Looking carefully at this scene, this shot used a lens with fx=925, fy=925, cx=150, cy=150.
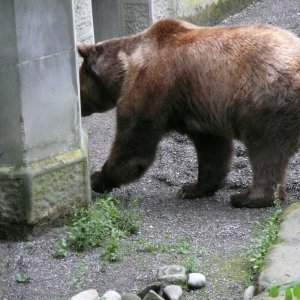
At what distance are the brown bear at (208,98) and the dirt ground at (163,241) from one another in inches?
11.1

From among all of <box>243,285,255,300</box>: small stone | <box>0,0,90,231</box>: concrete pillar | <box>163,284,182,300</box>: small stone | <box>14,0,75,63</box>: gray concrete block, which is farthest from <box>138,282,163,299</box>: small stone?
<box>14,0,75,63</box>: gray concrete block

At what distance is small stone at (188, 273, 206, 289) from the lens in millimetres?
5814

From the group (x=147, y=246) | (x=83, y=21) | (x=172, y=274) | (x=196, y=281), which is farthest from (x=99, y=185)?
(x=83, y=21)

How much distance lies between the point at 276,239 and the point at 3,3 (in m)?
2.46

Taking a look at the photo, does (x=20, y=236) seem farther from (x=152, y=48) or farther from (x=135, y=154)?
(x=152, y=48)

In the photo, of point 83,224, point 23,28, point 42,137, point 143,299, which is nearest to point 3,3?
point 23,28

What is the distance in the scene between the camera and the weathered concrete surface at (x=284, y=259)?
5.50 m

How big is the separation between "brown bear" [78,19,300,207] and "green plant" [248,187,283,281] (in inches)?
20.7

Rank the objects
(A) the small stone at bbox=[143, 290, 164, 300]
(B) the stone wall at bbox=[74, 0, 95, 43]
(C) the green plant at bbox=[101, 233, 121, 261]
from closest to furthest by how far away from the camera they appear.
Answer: (A) the small stone at bbox=[143, 290, 164, 300] → (C) the green plant at bbox=[101, 233, 121, 261] → (B) the stone wall at bbox=[74, 0, 95, 43]

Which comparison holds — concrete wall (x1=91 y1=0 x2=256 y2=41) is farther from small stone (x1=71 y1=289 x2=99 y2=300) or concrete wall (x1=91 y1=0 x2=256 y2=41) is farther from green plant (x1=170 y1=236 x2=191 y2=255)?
small stone (x1=71 y1=289 x2=99 y2=300)

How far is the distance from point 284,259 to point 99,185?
255 cm

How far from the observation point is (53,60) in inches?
262

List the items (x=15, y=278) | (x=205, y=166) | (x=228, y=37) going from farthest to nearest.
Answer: (x=205, y=166) < (x=228, y=37) < (x=15, y=278)

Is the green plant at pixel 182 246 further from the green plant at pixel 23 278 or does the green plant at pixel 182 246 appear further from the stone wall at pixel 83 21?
the stone wall at pixel 83 21
